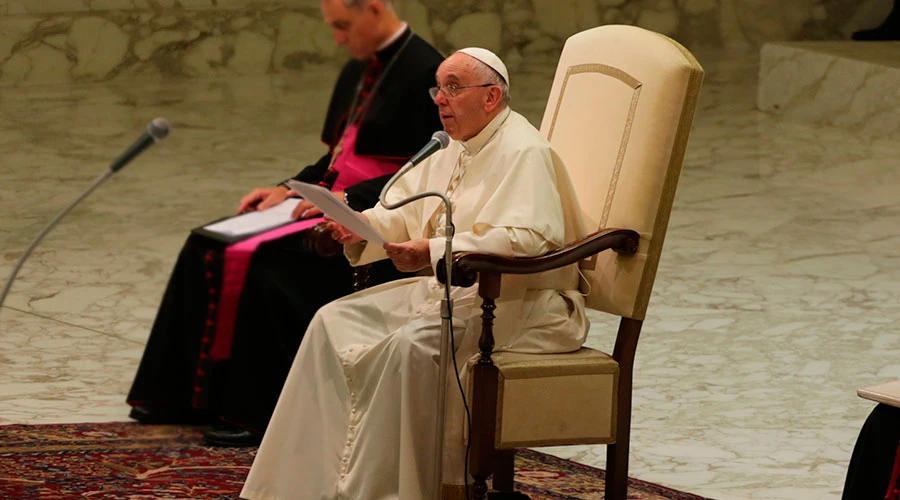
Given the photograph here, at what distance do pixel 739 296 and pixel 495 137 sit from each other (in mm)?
2492

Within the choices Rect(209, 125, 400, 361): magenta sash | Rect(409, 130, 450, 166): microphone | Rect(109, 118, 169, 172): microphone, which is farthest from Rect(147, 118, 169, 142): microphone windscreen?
Rect(209, 125, 400, 361): magenta sash

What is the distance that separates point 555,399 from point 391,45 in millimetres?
1581

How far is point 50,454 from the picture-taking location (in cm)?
447

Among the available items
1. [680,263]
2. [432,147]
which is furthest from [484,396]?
[680,263]

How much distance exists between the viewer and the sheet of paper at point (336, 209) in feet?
11.8

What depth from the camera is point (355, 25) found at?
4.77m

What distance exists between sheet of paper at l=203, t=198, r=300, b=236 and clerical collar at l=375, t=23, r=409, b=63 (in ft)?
1.76

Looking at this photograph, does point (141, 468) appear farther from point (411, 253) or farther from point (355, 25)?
point (355, 25)

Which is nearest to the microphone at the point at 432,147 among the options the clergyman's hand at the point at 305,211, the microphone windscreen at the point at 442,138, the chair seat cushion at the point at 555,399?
the microphone windscreen at the point at 442,138

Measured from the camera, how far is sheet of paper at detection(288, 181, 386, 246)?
3.61 m

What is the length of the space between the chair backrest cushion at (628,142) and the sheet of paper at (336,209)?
0.62 m

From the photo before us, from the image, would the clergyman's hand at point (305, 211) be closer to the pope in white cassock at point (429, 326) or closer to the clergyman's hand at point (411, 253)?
the pope in white cassock at point (429, 326)

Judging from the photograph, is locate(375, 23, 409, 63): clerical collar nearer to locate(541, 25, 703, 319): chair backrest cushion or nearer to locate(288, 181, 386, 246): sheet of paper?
locate(541, 25, 703, 319): chair backrest cushion

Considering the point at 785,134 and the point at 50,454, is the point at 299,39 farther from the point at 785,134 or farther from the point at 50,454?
the point at 50,454
